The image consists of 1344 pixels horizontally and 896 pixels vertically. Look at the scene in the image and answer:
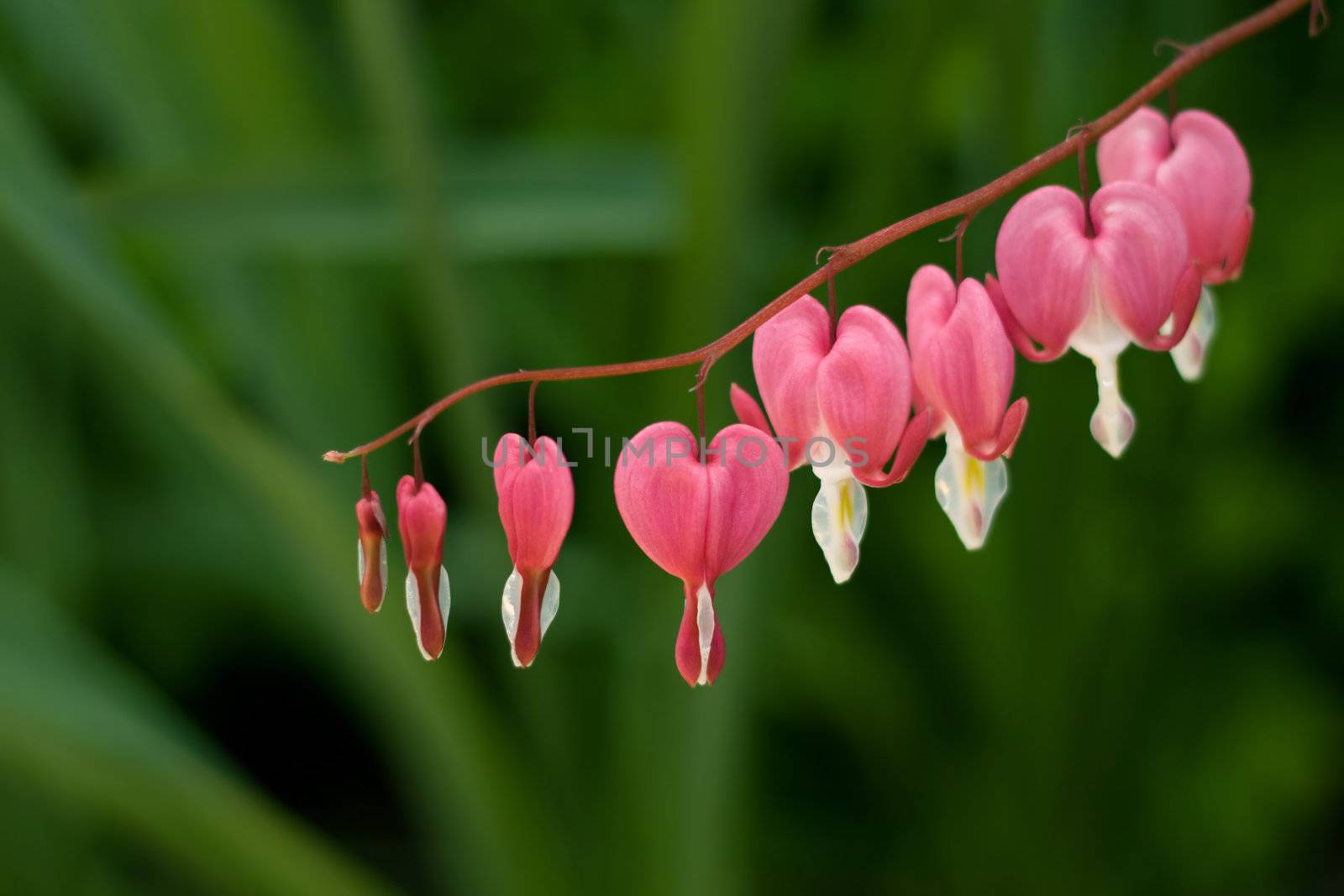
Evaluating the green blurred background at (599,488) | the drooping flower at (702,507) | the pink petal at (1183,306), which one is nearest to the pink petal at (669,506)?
the drooping flower at (702,507)

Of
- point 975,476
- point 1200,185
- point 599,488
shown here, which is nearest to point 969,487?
point 975,476

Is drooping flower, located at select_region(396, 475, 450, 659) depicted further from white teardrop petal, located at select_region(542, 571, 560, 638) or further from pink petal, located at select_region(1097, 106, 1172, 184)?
pink petal, located at select_region(1097, 106, 1172, 184)

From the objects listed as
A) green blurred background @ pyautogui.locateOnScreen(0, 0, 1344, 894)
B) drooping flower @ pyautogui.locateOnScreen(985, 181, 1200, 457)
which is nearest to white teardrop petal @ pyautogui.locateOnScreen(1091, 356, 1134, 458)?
drooping flower @ pyautogui.locateOnScreen(985, 181, 1200, 457)

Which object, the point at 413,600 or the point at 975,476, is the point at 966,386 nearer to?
the point at 975,476

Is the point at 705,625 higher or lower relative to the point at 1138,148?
lower

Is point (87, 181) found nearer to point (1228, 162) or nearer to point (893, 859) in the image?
point (1228, 162)
